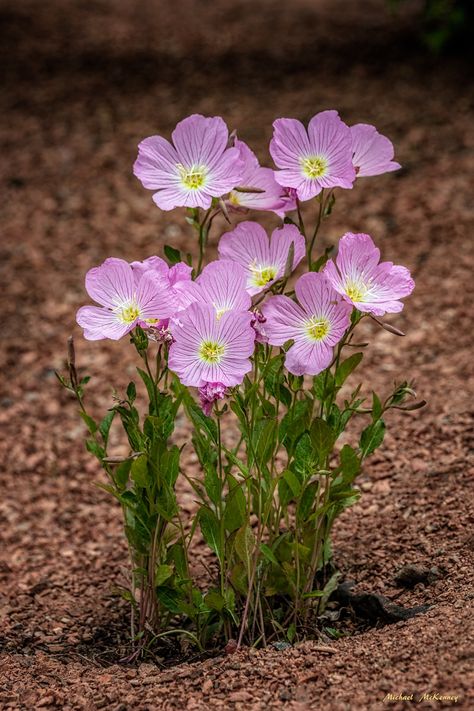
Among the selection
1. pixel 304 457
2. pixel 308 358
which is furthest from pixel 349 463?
pixel 308 358

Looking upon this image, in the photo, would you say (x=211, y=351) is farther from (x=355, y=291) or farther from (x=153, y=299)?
(x=355, y=291)

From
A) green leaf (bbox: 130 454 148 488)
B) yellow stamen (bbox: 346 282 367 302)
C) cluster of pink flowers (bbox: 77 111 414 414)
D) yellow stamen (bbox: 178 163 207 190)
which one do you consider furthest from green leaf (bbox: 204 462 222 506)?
yellow stamen (bbox: 178 163 207 190)

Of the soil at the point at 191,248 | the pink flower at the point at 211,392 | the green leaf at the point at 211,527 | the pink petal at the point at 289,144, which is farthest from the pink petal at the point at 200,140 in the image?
the soil at the point at 191,248

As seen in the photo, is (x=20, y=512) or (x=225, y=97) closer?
(x=20, y=512)

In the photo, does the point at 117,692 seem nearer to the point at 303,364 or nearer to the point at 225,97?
the point at 303,364

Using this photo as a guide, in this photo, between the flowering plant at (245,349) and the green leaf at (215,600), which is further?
the green leaf at (215,600)

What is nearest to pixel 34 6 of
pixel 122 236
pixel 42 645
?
pixel 122 236

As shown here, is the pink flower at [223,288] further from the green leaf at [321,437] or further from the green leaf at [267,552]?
the green leaf at [267,552]
